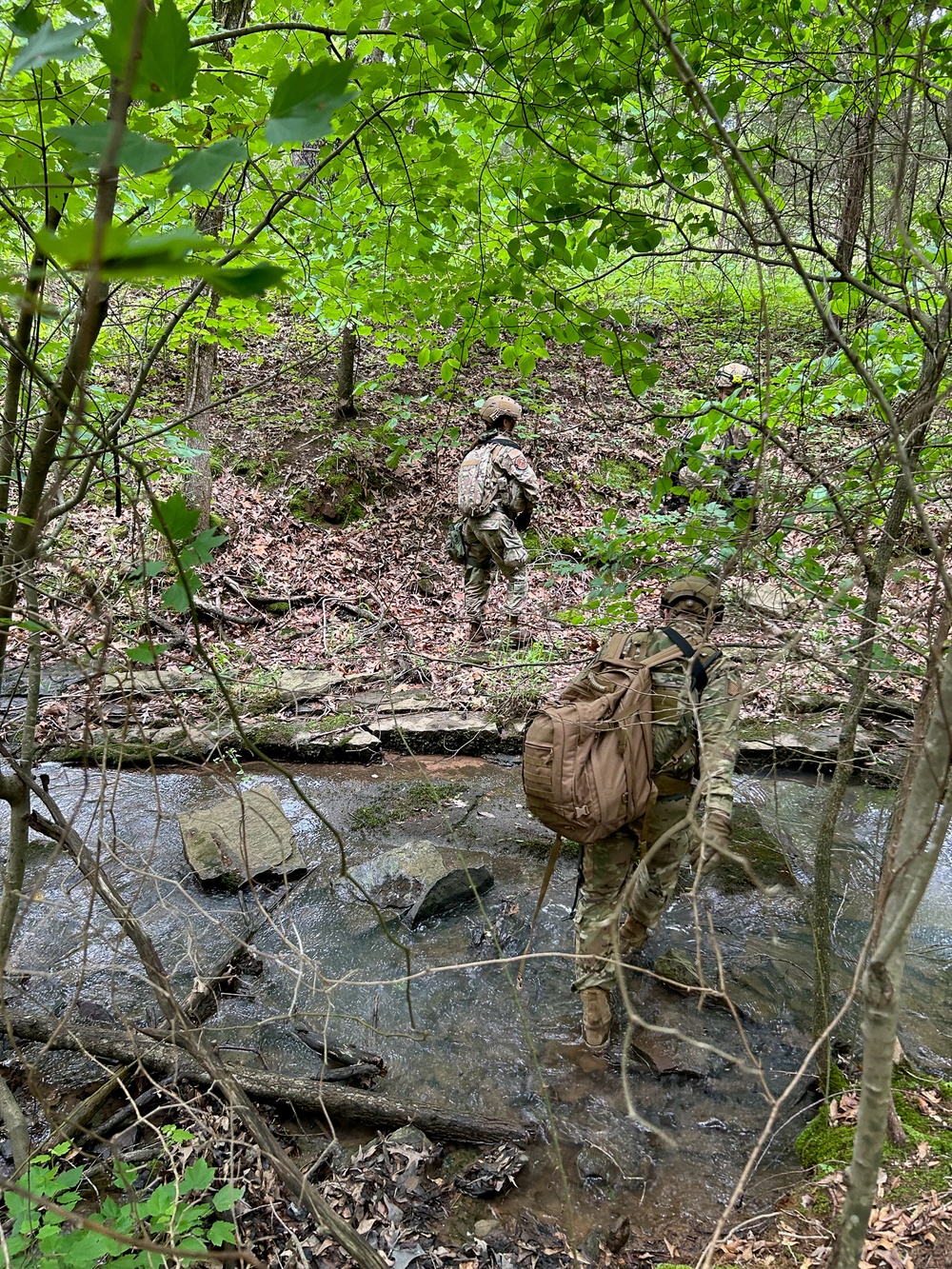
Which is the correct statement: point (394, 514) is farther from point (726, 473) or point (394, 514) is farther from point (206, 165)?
point (206, 165)

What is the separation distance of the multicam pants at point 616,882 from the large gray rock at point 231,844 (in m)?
2.15

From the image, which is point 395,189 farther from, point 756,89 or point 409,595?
point 409,595

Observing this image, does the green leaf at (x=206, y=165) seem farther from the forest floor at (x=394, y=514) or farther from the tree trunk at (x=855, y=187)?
the forest floor at (x=394, y=514)

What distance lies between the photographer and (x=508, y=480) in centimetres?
805

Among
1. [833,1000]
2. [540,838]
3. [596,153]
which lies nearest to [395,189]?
[596,153]

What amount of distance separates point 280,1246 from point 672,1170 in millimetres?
1685

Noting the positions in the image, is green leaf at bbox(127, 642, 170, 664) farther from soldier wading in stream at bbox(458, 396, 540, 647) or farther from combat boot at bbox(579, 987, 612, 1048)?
soldier wading in stream at bbox(458, 396, 540, 647)

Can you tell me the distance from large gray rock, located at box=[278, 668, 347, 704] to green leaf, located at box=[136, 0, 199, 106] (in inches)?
262

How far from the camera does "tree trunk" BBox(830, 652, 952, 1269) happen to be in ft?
3.87

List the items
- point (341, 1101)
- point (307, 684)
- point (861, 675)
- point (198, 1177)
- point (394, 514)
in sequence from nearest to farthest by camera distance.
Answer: point (198, 1177)
point (861, 675)
point (341, 1101)
point (307, 684)
point (394, 514)

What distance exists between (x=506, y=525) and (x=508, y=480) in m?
0.53

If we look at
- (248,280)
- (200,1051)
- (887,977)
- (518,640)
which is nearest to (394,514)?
(518,640)

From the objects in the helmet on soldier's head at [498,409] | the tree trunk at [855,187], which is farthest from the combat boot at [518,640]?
the tree trunk at [855,187]

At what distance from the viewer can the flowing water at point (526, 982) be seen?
9.93 feet
